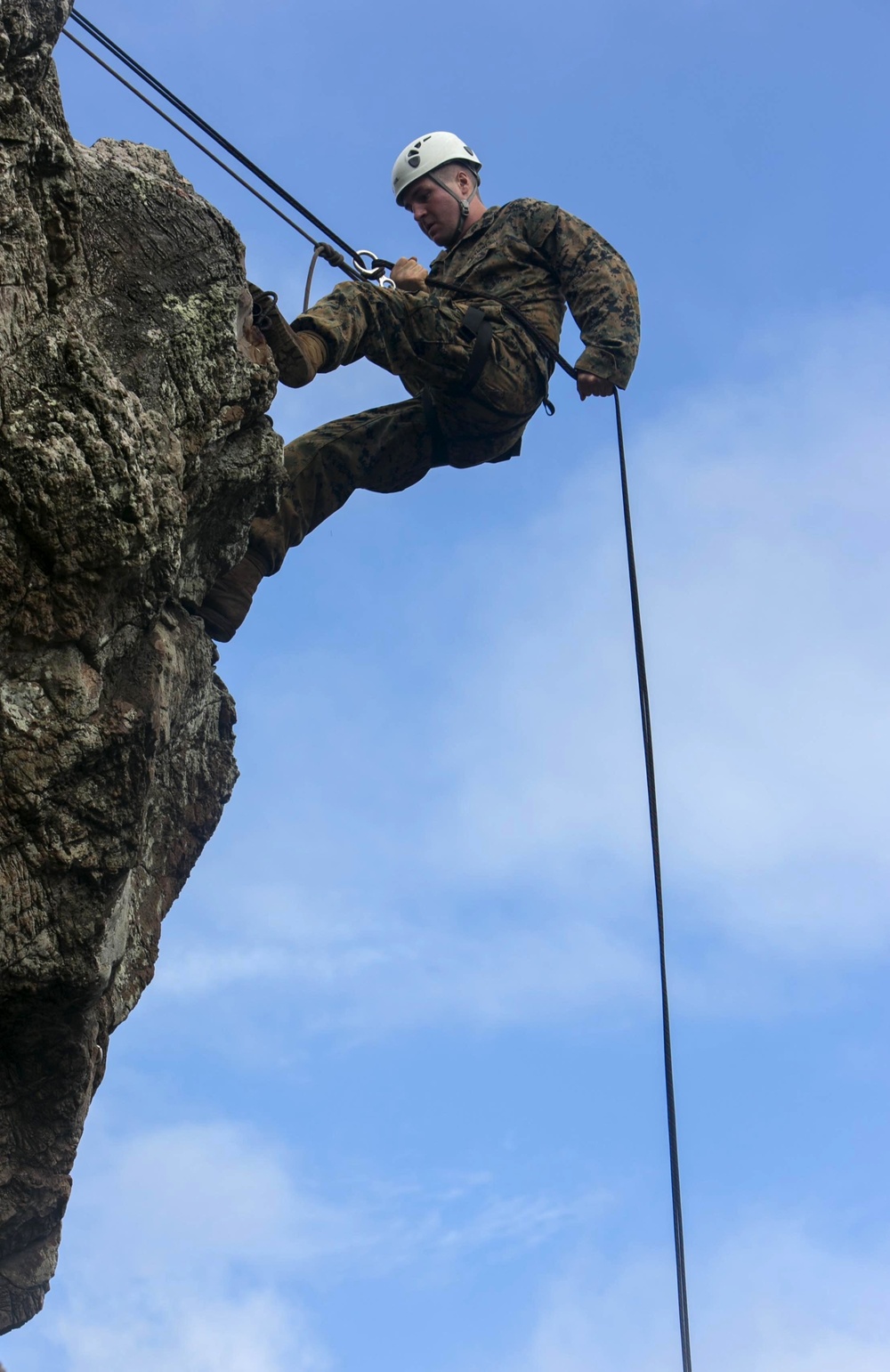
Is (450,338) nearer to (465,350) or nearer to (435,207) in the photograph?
(465,350)

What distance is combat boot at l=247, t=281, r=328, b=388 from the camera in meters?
5.99

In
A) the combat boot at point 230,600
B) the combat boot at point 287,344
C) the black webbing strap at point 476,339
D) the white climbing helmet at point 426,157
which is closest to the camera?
the combat boot at point 287,344

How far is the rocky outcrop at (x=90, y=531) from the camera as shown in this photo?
4.77m

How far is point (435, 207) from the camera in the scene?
324 inches

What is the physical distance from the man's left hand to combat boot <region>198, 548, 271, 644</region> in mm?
2023

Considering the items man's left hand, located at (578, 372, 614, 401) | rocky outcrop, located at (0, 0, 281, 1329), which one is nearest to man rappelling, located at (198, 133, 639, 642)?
man's left hand, located at (578, 372, 614, 401)

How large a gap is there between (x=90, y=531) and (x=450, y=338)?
9.14 ft

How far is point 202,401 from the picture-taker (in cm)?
548

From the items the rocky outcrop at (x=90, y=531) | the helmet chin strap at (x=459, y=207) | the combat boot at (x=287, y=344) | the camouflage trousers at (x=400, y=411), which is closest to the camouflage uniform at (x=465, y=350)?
the camouflage trousers at (x=400, y=411)

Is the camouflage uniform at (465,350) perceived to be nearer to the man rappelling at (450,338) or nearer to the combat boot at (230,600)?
the man rappelling at (450,338)

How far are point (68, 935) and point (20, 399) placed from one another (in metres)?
1.82

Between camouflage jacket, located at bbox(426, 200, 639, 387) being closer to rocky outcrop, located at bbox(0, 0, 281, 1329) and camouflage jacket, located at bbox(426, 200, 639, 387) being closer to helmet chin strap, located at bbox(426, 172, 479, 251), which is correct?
helmet chin strap, located at bbox(426, 172, 479, 251)

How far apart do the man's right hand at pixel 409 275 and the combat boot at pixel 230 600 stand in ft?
5.28

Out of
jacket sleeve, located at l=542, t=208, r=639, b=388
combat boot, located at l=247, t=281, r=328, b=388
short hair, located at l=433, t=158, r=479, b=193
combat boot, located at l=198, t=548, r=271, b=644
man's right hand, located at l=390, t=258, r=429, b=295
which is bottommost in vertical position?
combat boot, located at l=198, t=548, r=271, b=644
